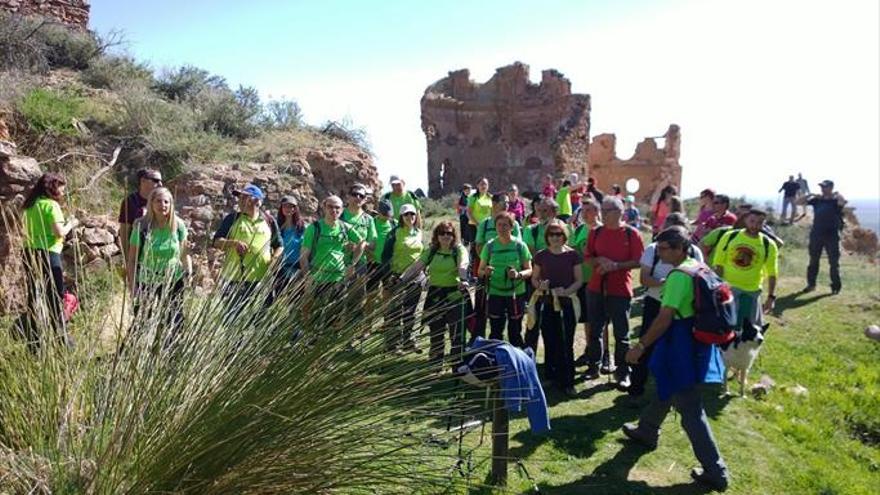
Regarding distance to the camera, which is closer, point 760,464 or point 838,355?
point 760,464

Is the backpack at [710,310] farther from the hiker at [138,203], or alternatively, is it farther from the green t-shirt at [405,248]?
the hiker at [138,203]

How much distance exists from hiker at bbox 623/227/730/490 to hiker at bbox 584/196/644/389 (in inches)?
52.8

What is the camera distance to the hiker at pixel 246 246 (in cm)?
213

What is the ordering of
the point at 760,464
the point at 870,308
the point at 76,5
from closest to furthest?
the point at 760,464 < the point at 870,308 < the point at 76,5

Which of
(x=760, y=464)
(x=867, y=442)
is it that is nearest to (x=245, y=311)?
(x=760, y=464)

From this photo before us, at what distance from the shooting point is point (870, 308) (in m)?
9.74

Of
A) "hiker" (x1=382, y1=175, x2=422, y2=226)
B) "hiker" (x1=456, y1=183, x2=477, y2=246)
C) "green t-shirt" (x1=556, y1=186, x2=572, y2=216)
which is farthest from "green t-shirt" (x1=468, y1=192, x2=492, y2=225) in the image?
"hiker" (x1=382, y1=175, x2=422, y2=226)

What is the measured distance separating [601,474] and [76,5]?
1485cm

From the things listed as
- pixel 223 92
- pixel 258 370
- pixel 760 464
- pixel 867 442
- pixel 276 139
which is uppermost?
pixel 223 92

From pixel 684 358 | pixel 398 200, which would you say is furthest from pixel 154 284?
pixel 398 200

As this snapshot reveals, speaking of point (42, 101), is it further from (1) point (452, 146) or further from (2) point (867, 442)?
(1) point (452, 146)

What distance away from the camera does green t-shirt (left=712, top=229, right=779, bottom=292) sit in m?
5.84

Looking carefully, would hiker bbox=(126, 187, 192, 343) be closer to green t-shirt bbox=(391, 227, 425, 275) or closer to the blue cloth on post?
green t-shirt bbox=(391, 227, 425, 275)

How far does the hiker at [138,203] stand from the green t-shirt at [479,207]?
20.1ft
